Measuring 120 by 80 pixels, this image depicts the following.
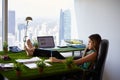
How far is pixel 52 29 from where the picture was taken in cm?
445

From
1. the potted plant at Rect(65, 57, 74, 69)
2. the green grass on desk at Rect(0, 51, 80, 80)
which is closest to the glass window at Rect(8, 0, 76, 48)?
the green grass on desk at Rect(0, 51, 80, 80)

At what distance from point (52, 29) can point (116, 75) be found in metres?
1.60

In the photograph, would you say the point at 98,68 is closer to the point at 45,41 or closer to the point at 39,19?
the point at 45,41

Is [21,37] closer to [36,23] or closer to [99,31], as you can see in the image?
[36,23]

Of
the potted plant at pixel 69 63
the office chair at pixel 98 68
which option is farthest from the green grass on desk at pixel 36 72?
the office chair at pixel 98 68

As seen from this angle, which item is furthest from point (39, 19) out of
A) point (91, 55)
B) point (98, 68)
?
point (98, 68)

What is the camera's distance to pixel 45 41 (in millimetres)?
4023

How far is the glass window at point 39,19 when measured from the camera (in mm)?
4035

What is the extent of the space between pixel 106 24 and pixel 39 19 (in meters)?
1.34

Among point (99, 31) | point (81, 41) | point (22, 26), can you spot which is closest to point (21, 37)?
point (22, 26)

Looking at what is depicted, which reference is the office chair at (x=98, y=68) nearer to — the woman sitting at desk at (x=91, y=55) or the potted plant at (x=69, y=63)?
the woman sitting at desk at (x=91, y=55)

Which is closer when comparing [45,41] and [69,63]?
[69,63]

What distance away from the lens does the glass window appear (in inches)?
159

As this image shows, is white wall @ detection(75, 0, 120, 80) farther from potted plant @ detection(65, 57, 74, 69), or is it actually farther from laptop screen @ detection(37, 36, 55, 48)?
potted plant @ detection(65, 57, 74, 69)
